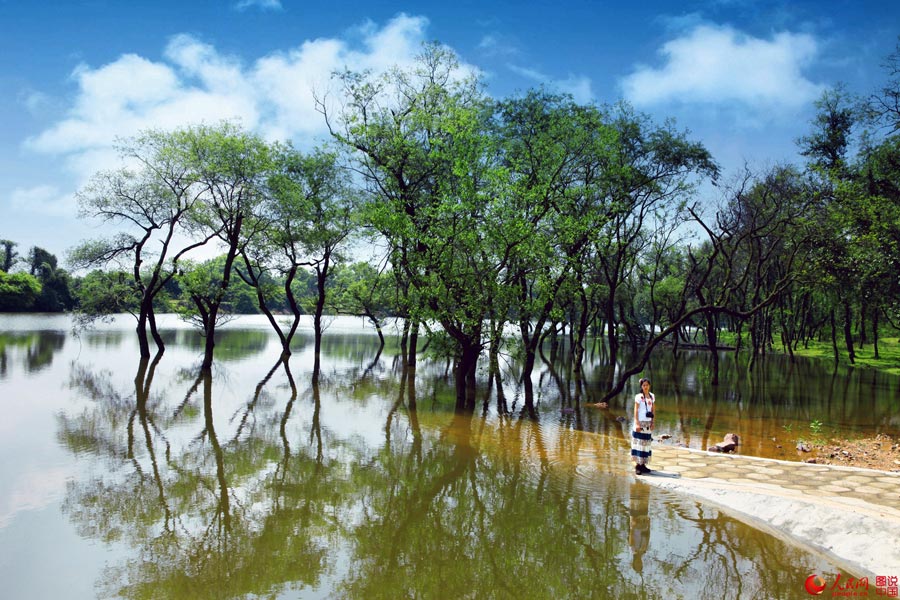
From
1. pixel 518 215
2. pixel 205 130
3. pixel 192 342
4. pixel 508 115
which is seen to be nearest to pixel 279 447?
pixel 518 215

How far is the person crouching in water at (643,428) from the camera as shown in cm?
1173

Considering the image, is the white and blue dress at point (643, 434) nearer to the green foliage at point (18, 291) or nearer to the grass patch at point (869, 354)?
the grass patch at point (869, 354)

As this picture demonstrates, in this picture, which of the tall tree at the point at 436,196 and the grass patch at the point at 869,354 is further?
the grass patch at the point at 869,354

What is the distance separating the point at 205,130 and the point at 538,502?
27053 millimetres

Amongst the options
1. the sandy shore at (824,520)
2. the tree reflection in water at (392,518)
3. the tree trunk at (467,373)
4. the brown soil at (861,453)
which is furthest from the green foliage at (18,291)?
the brown soil at (861,453)

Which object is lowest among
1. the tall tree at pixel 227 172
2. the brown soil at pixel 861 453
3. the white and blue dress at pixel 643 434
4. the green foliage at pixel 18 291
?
the brown soil at pixel 861 453

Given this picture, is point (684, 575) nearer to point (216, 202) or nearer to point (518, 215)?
point (518, 215)

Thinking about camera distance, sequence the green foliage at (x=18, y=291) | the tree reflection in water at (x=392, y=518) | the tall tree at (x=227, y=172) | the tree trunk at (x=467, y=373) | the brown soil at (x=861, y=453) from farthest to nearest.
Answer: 1. the green foliage at (x=18, y=291)
2. the tall tree at (x=227, y=172)
3. the tree trunk at (x=467, y=373)
4. the brown soil at (x=861, y=453)
5. the tree reflection in water at (x=392, y=518)

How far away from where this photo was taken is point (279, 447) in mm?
14648

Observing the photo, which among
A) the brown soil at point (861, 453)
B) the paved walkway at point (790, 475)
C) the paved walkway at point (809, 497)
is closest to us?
the paved walkway at point (809, 497)

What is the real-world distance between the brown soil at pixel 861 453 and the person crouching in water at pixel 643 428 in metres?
4.01

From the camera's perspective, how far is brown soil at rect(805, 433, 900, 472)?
12875mm

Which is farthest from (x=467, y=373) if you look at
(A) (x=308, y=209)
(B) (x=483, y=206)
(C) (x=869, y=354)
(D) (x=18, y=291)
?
(D) (x=18, y=291)

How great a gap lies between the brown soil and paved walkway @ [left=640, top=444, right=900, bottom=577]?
1.64 metres
